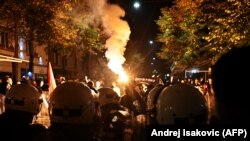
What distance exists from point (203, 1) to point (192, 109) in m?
17.9

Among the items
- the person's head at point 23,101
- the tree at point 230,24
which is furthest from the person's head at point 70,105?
the tree at point 230,24

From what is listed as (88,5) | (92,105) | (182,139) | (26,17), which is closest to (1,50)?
(88,5)

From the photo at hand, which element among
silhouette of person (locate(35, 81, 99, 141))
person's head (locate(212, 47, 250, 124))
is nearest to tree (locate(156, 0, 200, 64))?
silhouette of person (locate(35, 81, 99, 141))

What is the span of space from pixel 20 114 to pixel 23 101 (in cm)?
22

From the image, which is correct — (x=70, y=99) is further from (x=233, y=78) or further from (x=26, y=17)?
(x=26, y=17)

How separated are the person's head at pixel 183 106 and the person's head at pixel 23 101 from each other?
2461 millimetres

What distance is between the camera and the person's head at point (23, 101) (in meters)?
6.51

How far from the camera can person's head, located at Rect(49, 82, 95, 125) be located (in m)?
5.55

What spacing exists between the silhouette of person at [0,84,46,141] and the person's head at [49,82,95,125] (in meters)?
0.40

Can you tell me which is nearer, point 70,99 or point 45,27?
point 70,99

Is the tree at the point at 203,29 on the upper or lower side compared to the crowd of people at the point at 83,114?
upper

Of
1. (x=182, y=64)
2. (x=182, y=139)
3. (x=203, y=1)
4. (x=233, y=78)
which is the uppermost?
(x=203, y=1)

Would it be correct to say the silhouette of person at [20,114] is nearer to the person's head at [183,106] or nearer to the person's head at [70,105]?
the person's head at [70,105]

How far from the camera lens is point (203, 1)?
22000mm
